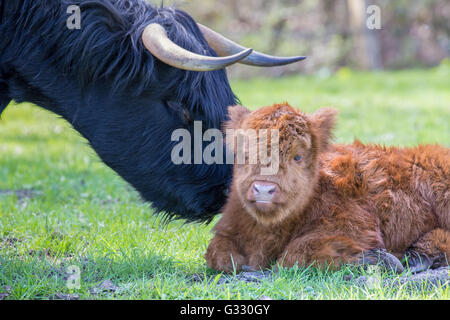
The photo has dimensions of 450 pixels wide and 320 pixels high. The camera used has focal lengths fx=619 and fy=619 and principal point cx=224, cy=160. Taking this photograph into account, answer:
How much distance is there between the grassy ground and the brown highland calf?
17cm

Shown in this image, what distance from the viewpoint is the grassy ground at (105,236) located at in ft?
11.0

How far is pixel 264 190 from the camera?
3350 millimetres

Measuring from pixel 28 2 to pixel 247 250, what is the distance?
2393 mm

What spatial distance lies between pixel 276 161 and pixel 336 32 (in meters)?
17.6

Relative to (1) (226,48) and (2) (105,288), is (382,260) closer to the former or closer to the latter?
(2) (105,288)

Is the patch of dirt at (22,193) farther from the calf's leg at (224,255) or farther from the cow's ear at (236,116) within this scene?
the cow's ear at (236,116)

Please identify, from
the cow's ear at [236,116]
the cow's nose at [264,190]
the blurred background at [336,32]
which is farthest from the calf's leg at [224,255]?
the blurred background at [336,32]

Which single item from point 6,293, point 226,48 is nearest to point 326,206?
point 226,48

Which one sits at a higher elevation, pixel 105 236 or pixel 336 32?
pixel 336 32

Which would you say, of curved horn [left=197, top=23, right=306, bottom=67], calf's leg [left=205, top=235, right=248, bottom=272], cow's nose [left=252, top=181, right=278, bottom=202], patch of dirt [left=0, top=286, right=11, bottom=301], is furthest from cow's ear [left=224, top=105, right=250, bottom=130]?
patch of dirt [left=0, top=286, right=11, bottom=301]

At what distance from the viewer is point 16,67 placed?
454 cm

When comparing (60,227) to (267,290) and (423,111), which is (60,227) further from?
(423,111)

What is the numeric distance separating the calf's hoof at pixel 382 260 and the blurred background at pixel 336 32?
49.5 ft
